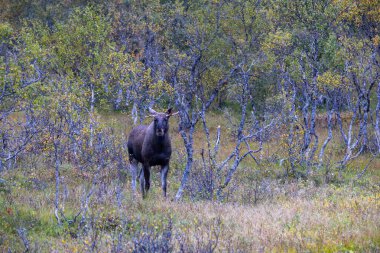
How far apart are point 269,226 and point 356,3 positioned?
14.3m

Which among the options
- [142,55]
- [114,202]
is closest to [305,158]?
[114,202]

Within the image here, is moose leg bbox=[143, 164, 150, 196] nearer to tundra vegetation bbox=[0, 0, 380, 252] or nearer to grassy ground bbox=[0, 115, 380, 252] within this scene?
grassy ground bbox=[0, 115, 380, 252]

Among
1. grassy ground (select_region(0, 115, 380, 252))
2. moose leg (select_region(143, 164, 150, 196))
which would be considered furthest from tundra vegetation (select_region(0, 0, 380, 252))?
moose leg (select_region(143, 164, 150, 196))

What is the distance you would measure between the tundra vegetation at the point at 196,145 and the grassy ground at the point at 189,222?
39mm

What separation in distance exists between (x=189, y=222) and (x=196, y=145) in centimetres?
1765

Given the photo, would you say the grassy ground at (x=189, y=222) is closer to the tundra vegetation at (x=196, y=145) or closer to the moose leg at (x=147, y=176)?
the tundra vegetation at (x=196, y=145)

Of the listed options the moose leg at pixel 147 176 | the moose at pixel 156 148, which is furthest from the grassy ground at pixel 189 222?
the moose at pixel 156 148

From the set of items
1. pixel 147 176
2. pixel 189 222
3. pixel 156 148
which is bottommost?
pixel 147 176

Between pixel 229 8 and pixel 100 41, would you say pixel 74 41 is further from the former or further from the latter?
pixel 229 8

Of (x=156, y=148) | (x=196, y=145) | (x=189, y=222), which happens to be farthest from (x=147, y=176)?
(x=196, y=145)

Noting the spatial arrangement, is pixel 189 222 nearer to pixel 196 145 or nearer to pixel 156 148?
pixel 156 148

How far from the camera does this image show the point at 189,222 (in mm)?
10750

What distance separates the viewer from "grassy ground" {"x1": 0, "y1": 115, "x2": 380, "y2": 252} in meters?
8.54

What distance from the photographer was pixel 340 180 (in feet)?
65.3
